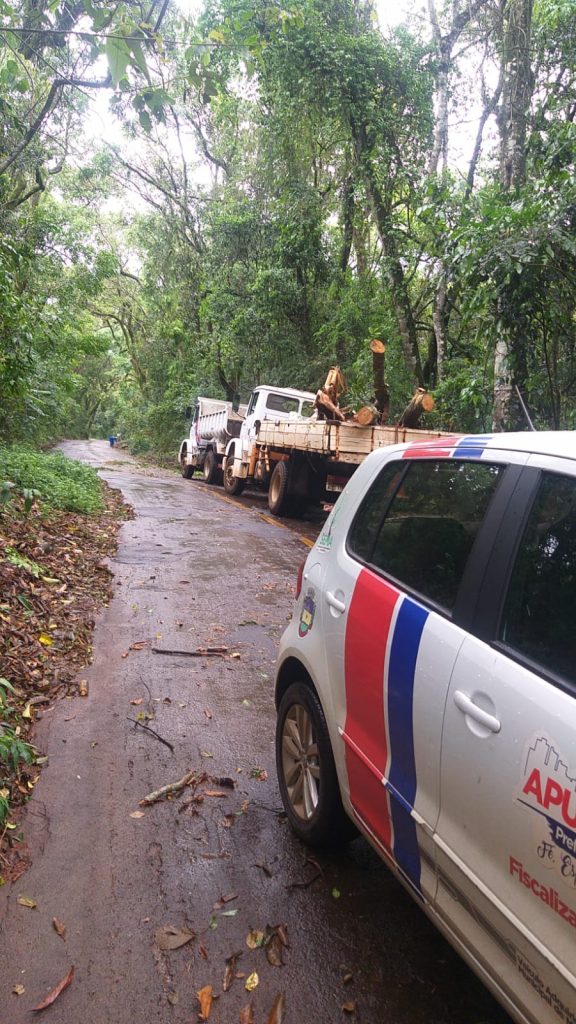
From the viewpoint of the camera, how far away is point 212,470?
66.3 ft

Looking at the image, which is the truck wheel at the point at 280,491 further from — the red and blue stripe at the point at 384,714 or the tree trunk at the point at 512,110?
the red and blue stripe at the point at 384,714

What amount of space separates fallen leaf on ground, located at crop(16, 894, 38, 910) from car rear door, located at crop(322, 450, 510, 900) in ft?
4.14

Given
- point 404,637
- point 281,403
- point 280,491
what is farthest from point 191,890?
point 281,403

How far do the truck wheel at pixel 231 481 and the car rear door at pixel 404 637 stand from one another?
45.1 feet

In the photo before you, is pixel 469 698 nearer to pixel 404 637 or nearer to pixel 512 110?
pixel 404 637

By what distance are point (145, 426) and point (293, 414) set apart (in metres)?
23.9

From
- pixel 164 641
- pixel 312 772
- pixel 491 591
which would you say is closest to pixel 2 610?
pixel 164 641

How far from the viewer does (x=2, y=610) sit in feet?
16.3

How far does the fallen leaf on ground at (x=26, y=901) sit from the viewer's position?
2.44m

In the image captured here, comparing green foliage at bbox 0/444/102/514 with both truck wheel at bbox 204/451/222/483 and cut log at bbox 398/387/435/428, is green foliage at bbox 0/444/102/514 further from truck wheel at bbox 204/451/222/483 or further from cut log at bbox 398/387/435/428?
truck wheel at bbox 204/451/222/483

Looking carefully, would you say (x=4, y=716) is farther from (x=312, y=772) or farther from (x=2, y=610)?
(x=312, y=772)

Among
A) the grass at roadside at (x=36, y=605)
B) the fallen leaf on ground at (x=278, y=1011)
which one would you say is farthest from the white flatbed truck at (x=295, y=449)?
the fallen leaf on ground at (x=278, y=1011)

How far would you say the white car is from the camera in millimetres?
1460

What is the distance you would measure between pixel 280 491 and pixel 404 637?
10615 millimetres
